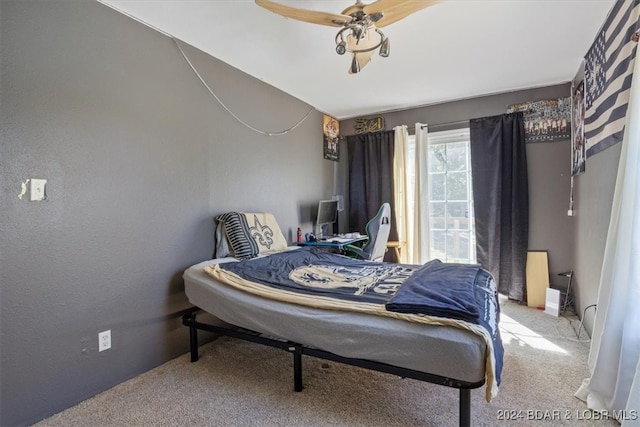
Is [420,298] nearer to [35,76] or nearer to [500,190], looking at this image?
[35,76]

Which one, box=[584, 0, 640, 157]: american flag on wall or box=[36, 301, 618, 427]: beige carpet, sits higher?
box=[584, 0, 640, 157]: american flag on wall

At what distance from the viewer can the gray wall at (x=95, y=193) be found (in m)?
1.62

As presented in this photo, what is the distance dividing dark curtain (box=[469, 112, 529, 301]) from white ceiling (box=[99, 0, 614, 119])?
501 mm

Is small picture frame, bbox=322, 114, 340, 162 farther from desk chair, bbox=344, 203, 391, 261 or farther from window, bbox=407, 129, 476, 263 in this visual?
desk chair, bbox=344, 203, 391, 261

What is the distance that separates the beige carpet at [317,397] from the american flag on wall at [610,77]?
1.56m

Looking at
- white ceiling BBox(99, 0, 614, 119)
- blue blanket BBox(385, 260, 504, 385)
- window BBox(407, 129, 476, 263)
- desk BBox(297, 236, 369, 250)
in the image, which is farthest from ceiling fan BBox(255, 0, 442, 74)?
window BBox(407, 129, 476, 263)

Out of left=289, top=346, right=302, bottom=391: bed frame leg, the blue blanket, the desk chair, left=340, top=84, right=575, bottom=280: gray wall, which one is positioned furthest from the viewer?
left=340, top=84, right=575, bottom=280: gray wall

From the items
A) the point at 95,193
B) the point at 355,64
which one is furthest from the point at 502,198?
the point at 95,193

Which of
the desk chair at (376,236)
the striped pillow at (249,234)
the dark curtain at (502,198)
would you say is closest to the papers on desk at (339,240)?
the desk chair at (376,236)

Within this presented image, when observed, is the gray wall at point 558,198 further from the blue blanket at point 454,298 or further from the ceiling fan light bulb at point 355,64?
the ceiling fan light bulb at point 355,64

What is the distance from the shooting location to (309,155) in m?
4.07

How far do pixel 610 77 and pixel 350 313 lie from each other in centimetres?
220

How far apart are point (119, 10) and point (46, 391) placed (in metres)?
2.37

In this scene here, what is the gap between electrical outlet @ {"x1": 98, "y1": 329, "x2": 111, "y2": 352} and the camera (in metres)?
1.95
